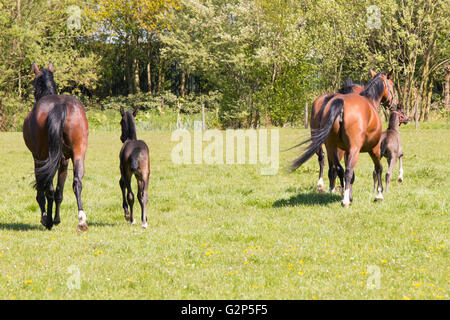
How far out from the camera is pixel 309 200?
11.8 m

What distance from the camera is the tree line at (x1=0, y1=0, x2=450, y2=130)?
38250mm

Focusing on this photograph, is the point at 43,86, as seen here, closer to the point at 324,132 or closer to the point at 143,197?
the point at 143,197

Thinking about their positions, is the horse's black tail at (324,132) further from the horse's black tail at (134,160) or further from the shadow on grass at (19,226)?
the shadow on grass at (19,226)

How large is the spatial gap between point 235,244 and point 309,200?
13.2 feet

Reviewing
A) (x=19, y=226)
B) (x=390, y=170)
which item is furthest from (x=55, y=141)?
(x=390, y=170)

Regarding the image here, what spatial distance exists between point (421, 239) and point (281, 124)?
3285 cm

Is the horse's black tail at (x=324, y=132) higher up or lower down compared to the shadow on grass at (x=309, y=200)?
higher up

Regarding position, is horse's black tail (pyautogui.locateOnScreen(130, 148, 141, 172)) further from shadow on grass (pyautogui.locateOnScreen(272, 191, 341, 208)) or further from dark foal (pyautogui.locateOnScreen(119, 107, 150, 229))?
shadow on grass (pyautogui.locateOnScreen(272, 191, 341, 208))

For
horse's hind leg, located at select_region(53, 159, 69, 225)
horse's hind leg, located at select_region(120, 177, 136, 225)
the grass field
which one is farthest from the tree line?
horse's hind leg, located at select_region(53, 159, 69, 225)

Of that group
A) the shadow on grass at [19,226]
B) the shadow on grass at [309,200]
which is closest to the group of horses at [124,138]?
the shadow on grass at [19,226]

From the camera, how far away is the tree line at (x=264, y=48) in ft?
125

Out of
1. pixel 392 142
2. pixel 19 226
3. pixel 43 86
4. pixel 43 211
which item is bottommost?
pixel 19 226

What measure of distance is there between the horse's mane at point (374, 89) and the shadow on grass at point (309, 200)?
2.58 m

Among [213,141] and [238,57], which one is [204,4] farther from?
[213,141]
